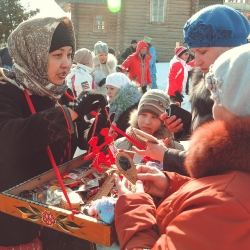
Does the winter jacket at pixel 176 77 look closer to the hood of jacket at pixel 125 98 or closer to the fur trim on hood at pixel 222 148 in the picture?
the hood of jacket at pixel 125 98

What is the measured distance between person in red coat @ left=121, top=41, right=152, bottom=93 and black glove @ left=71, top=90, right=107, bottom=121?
19.2 feet

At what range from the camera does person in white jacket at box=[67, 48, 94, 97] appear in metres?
4.83

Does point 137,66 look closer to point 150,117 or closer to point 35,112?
point 150,117

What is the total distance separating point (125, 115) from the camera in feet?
12.1

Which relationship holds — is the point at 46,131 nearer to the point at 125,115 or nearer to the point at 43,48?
the point at 43,48

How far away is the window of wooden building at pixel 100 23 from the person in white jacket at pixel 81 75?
468 inches

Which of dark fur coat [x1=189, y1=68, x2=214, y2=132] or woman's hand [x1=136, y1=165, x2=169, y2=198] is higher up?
dark fur coat [x1=189, y1=68, x2=214, y2=132]

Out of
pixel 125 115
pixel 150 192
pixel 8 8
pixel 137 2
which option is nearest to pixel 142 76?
pixel 125 115

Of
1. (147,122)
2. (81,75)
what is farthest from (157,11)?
(147,122)

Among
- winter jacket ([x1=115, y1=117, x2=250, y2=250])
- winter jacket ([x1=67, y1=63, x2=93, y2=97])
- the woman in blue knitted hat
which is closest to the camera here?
winter jacket ([x1=115, y1=117, x2=250, y2=250])

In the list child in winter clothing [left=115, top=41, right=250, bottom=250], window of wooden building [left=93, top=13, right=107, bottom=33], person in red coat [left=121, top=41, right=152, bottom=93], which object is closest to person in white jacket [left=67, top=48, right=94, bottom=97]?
person in red coat [left=121, top=41, right=152, bottom=93]

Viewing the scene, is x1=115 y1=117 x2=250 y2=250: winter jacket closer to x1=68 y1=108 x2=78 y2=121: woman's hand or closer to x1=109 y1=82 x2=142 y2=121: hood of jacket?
x1=68 y1=108 x2=78 y2=121: woman's hand

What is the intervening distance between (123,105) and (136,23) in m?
13.3

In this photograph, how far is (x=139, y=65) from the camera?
7.50 m
